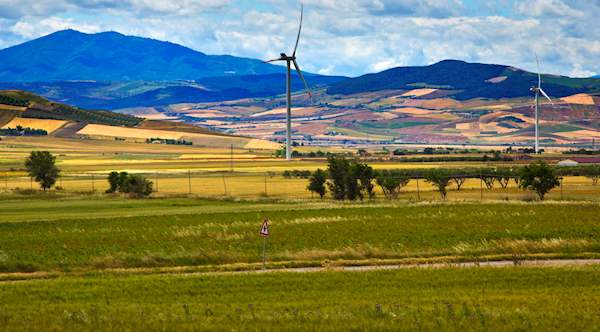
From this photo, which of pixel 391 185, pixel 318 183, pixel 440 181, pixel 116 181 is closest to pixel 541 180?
pixel 440 181

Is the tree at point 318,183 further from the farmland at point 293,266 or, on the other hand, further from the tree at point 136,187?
the farmland at point 293,266

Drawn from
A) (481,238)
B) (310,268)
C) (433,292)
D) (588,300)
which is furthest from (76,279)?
(481,238)

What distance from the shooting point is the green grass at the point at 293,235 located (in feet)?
124

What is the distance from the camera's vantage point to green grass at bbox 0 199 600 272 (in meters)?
37.9

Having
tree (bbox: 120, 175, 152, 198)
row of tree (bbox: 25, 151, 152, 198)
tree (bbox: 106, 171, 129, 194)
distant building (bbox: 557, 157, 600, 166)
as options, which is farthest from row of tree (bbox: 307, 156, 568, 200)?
distant building (bbox: 557, 157, 600, 166)

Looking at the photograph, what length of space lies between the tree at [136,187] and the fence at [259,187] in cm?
145

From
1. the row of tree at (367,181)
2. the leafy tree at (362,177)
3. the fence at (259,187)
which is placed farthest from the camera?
the fence at (259,187)

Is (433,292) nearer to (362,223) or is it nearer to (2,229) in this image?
(362,223)

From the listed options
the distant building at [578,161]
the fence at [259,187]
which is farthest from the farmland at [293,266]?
the distant building at [578,161]

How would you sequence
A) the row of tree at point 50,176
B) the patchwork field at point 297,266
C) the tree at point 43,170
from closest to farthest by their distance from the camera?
the patchwork field at point 297,266, the row of tree at point 50,176, the tree at point 43,170

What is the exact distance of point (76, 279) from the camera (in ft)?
103

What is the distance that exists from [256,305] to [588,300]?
805 centimetres

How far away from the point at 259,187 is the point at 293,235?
52908mm

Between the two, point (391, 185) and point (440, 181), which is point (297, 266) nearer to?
point (391, 185)
